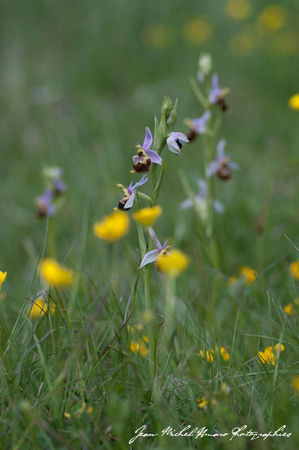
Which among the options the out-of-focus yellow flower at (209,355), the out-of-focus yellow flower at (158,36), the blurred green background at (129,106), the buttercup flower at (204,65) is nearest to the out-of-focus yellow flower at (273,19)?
the blurred green background at (129,106)

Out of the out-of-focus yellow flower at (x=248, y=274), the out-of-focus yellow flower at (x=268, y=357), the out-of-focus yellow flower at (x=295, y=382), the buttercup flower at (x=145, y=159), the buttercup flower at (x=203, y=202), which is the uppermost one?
the buttercup flower at (x=145, y=159)

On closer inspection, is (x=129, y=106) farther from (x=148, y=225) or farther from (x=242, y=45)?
(x=148, y=225)

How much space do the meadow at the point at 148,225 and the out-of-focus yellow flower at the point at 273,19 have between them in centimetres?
2

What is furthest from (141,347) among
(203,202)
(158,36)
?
(158,36)

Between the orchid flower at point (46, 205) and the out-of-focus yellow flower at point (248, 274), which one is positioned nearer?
the out-of-focus yellow flower at point (248, 274)

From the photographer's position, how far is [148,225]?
1.60 m

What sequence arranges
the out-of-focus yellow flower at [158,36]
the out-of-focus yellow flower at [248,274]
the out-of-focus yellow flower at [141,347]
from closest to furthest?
1. the out-of-focus yellow flower at [141,347]
2. the out-of-focus yellow flower at [248,274]
3. the out-of-focus yellow flower at [158,36]

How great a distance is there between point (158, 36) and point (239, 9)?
105cm

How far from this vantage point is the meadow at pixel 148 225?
155 centimetres

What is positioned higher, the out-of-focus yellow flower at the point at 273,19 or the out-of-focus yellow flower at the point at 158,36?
the out-of-focus yellow flower at the point at 158,36

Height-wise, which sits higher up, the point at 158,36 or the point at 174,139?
the point at 158,36

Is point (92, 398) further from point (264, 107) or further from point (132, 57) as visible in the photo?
point (132, 57)

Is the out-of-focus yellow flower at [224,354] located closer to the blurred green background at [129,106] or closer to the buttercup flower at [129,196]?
the buttercup flower at [129,196]

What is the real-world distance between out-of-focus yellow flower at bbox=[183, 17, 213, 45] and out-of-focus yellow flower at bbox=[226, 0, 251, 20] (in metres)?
0.30
